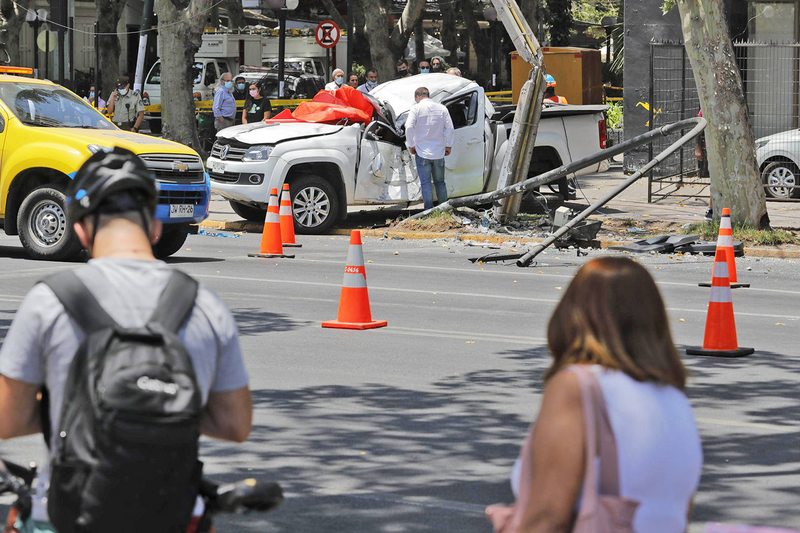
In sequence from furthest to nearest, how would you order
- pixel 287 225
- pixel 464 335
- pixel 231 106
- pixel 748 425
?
pixel 231 106 < pixel 287 225 < pixel 464 335 < pixel 748 425

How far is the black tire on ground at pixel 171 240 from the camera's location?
634 inches

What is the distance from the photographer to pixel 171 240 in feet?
53.6

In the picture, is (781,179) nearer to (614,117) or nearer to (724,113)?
(724,113)

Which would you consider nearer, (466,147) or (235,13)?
(466,147)

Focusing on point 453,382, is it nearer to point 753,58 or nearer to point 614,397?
point 614,397

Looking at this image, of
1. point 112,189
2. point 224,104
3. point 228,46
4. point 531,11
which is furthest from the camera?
point 228,46

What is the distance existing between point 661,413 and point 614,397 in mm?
117

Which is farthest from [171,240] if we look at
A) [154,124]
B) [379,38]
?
[379,38]

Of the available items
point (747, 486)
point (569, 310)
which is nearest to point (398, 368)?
point (747, 486)

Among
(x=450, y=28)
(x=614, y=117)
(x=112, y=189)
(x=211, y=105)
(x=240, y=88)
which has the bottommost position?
(x=112, y=189)

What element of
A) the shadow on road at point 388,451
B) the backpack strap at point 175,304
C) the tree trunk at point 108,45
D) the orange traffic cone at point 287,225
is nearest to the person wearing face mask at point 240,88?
the tree trunk at point 108,45

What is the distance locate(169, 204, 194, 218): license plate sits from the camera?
15.7 metres

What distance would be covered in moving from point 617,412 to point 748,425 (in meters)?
5.21

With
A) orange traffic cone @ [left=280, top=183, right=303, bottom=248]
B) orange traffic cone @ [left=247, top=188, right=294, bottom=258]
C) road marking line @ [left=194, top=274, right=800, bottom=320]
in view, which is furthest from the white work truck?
road marking line @ [left=194, top=274, right=800, bottom=320]
